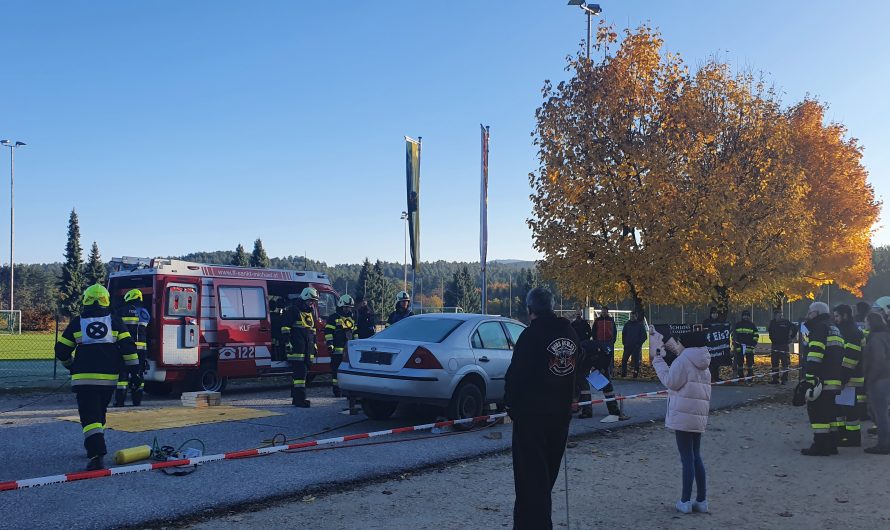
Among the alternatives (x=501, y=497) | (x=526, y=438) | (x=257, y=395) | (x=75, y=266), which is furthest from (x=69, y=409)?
(x=75, y=266)

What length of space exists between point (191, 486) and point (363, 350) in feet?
12.5

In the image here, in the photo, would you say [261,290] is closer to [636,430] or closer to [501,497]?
[636,430]

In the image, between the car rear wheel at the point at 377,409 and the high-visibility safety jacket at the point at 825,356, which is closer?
the high-visibility safety jacket at the point at 825,356

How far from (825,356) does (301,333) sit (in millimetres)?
7891

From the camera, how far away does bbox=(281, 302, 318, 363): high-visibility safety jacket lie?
12.4 metres

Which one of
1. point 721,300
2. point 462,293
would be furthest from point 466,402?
point 462,293

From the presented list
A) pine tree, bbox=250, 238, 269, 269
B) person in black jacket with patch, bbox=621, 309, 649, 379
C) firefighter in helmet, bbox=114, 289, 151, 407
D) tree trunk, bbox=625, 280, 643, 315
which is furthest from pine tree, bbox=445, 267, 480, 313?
firefighter in helmet, bbox=114, 289, 151, 407

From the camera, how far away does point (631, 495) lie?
6914 millimetres

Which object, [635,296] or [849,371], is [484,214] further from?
[849,371]

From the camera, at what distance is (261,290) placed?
1510cm

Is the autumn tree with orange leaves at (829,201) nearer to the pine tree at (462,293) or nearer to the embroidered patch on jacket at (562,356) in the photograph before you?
the embroidered patch on jacket at (562,356)

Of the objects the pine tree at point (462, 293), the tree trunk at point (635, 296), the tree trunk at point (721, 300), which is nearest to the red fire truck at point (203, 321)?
the tree trunk at point (635, 296)

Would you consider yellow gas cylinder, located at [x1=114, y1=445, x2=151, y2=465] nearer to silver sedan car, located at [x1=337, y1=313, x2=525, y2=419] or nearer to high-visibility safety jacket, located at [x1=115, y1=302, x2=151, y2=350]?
silver sedan car, located at [x1=337, y1=313, x2=525, y2=419]

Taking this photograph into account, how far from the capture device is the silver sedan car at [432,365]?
385 inches
